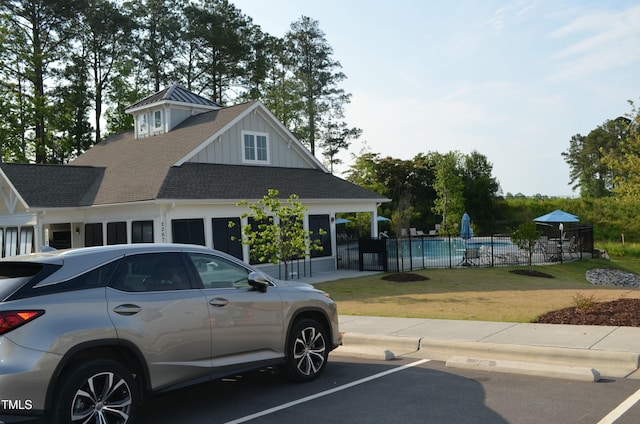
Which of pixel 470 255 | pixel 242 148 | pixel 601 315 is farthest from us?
pixel 470 255

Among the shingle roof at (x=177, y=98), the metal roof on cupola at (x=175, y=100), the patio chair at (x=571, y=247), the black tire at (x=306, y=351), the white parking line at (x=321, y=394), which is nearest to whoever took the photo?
the white parking line at (x=321, y=394)

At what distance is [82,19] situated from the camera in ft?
137

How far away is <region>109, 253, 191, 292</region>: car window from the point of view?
19.0 feet

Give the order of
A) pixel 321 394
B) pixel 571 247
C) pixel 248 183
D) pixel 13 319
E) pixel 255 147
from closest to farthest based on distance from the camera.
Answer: pixel 13 319 < pixel 321 394 < pixel 248 183 < pixel 255 147 < pixel 571 247

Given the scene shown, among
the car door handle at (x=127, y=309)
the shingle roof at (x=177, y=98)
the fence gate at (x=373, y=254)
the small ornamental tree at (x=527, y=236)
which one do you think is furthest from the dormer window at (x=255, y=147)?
the car door handle at (x=127, y=309)

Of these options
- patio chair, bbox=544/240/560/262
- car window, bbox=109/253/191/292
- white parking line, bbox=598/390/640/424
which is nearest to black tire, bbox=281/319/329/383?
car window, bbox=109/253/191/292

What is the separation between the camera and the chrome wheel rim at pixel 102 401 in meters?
5.10

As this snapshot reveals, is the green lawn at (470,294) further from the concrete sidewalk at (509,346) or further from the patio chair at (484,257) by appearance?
the patio chair at (484,257)

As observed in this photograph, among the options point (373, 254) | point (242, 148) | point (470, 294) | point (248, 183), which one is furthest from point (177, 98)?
point (470, 294)

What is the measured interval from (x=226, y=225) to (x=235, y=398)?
1422 centimetres

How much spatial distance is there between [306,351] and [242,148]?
1755 centimetres

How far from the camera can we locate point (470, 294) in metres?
15.7

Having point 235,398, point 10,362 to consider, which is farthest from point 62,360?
point 235,398

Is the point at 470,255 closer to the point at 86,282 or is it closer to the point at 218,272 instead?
the point at 218,272
